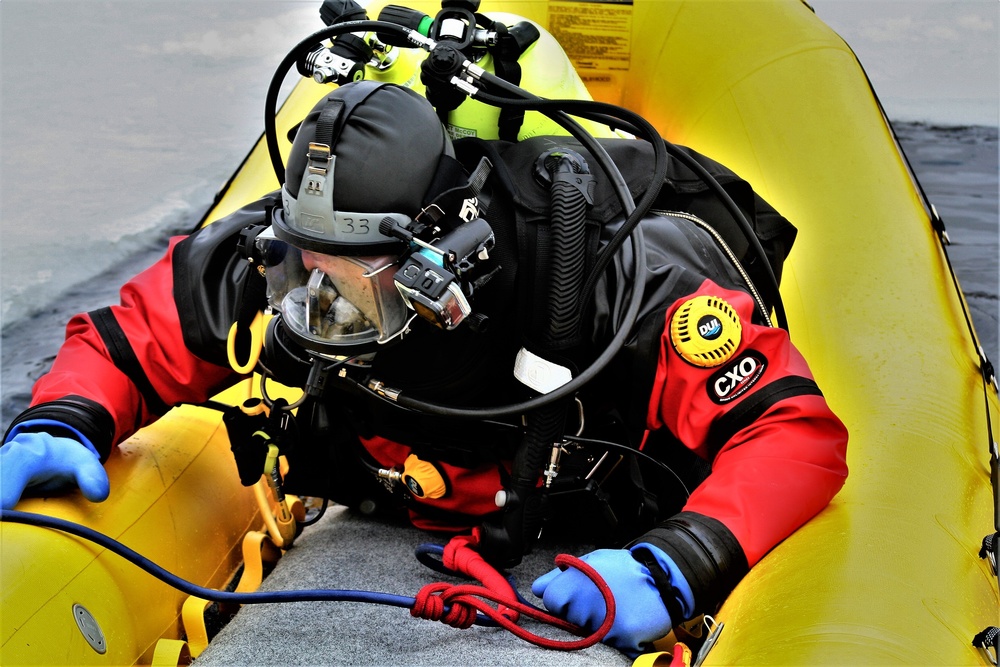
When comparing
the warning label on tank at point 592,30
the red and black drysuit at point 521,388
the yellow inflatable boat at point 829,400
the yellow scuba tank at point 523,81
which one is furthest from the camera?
the warning label on tank at point 592,30

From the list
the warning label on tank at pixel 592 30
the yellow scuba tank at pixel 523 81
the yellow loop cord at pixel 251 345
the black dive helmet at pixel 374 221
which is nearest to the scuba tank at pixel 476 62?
the yellow scuba tank at pixel 523 81

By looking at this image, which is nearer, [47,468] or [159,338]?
[47,468]

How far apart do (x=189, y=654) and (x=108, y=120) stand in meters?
3.53

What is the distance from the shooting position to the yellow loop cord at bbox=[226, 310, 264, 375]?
1378 mm

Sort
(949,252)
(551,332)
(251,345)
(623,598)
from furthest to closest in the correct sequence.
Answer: (949,252) → (251,345) → (551,332) → (623,598)

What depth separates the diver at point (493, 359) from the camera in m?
1.12

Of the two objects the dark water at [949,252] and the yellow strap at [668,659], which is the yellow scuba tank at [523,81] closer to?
the yellow strap at [668,659]

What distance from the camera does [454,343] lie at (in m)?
1.27

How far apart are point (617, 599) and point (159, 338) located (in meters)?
0.83

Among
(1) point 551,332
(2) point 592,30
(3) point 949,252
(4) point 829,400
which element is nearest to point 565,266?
(1) point 551,332

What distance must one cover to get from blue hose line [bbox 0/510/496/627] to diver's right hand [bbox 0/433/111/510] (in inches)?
1.7

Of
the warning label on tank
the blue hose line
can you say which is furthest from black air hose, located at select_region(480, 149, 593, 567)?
the warning label on tank

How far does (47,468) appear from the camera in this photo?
124 cm

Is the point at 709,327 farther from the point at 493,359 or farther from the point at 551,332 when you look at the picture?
the point at 493,359
